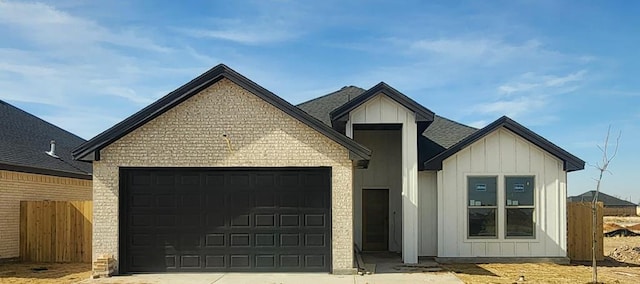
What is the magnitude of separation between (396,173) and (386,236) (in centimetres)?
208

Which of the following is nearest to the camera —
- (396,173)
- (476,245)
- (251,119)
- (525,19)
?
(251,119)

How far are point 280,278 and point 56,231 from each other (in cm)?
760

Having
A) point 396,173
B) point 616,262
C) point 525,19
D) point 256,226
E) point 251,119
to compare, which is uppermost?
point 525,19

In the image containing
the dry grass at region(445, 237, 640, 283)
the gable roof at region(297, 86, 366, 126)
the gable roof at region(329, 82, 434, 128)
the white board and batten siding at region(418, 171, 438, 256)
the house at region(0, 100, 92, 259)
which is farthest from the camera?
the gable roof at region(297, 86, 366, 126)

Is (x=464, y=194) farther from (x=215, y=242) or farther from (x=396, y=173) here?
(x=215, y=242)

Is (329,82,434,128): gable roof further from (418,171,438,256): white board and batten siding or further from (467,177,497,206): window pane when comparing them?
(467,177,497,206): window pane

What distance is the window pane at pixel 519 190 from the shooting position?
17594mm

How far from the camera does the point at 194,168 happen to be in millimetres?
15000

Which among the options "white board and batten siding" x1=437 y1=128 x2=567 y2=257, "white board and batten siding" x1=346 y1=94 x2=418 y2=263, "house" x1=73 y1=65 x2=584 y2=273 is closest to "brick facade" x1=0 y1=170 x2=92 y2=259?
"house" x1=73 y1=65 x2=584 y2=273

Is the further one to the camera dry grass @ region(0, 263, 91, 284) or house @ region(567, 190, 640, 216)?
house @ region(567, 190, 640, 216)

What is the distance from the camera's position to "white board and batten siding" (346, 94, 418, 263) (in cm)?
1669

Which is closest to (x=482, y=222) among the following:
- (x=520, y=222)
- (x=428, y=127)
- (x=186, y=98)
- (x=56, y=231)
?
(x=520, y=222)

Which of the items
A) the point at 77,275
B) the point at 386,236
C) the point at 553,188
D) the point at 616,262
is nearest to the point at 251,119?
the point at 77,275

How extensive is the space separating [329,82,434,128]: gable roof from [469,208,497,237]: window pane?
325 cm
